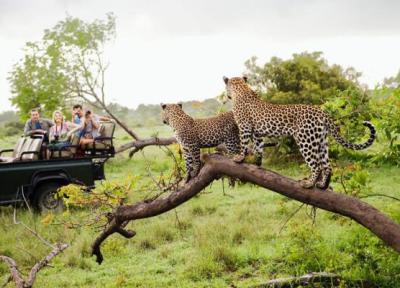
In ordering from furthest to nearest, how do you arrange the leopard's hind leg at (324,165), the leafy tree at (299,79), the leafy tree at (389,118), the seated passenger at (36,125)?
the leafy tree at (299,79) < the seated passenger at (36,125) < the leafy tree at (389,118) < the leopard's hind leg at (324,165)

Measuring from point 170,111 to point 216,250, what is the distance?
435cm

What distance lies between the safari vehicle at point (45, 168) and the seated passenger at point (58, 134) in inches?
5.0

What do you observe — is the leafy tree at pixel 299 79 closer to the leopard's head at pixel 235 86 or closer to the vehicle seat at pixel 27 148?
the vehicle seat at pixel 27 148

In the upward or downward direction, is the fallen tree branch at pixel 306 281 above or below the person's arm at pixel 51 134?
below

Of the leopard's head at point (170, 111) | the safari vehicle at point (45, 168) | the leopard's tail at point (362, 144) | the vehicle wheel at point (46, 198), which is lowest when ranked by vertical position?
the vehicle wheel at point (46, 198)

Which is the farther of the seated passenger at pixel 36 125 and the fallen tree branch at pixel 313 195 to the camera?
the seated passenger at pixel 36 125

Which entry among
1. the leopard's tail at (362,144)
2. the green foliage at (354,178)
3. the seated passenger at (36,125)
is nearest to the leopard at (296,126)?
the leopard's tail at (362,144)

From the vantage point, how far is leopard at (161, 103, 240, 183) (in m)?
5.10

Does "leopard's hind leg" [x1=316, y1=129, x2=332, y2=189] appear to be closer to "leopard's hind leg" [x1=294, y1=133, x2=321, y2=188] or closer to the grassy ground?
"leopard's hind leg" [x1=294, y1=133, x2=321, y2=188]

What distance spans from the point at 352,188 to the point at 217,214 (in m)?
5.75

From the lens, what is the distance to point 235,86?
4.88 m

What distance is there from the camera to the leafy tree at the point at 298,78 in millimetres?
17109

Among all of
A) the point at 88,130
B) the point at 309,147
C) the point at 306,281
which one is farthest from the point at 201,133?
the point at 88,130

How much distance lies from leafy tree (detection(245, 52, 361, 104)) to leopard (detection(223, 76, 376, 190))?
12409 millimetres
